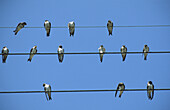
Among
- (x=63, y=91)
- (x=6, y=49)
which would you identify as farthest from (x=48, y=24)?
(x=63, y=91)

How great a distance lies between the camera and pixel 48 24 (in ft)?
36.4

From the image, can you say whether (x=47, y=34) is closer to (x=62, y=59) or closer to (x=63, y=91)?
(x=62, y=59)

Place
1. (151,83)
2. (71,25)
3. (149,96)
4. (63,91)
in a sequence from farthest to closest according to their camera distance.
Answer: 1. (71,25)
2. (151,83)
3. (149,96)
4. (63,91)

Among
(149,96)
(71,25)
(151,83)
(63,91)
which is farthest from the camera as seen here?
(71,25)

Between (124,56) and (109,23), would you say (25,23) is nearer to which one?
(109,23)

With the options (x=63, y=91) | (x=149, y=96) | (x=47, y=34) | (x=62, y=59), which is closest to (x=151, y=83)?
(x=149, y=96)

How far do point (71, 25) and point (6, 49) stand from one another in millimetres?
1889

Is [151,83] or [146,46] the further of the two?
[146,46]

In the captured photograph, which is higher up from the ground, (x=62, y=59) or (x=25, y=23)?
(x=25, y=23)

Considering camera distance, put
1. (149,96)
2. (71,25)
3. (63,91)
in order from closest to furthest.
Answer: (63,91), (149,96), (71,25)

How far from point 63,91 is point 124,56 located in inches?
126

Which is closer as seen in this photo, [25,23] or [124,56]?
[124,56]

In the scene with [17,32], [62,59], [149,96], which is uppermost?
[17,32]

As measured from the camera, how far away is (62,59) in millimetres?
10094
